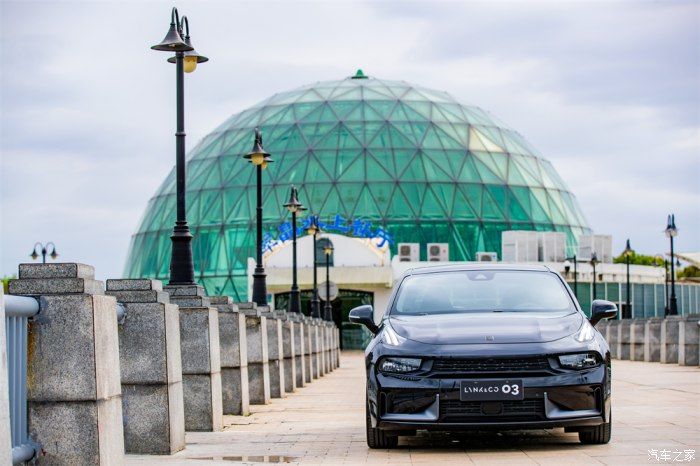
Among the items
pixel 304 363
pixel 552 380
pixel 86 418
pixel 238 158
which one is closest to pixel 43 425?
pixel 86 418

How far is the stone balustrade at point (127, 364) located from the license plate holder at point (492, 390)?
10.4ft

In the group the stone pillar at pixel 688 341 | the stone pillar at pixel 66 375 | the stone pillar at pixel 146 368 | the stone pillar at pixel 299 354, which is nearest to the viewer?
the stone pillar at pixel 66 375

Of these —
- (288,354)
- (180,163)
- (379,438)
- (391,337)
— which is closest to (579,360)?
(391,337)

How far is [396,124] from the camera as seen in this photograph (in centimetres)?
8306

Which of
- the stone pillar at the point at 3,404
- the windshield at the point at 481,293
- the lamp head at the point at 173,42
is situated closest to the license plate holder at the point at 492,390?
the windshield at the point at 481,293

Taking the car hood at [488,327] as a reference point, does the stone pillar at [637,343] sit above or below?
below

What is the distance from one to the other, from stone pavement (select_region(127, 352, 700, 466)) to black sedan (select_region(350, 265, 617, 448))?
1.03ft

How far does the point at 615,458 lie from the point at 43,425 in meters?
5.00

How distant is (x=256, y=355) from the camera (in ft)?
71.4

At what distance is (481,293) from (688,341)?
24.8 metres

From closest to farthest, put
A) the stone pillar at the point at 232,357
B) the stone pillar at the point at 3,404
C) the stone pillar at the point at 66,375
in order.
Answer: the stone pillar at the point at 3,404, the stone pillar at the point at 66,375, the stone pillar at the point at 232,357

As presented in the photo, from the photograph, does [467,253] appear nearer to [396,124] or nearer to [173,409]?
[396,124]

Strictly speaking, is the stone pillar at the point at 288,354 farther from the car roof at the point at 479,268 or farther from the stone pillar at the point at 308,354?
the car roof at the point at 479,268

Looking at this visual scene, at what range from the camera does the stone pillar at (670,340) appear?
4081 centimetres
